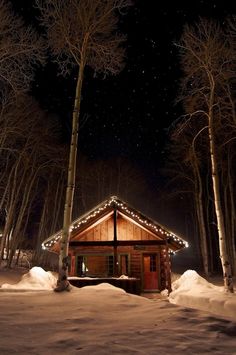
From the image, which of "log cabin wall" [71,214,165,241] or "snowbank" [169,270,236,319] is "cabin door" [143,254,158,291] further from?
"snowbank" [169,270,236,319]

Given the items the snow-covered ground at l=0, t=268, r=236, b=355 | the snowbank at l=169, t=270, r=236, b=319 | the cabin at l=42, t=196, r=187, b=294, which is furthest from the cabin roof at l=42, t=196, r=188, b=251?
the snow-covered ground at l=0, t=268, r=236, b=355

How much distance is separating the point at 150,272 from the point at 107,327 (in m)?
17.9

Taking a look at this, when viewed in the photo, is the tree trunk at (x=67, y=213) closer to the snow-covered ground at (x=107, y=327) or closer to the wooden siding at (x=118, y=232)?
the snow-covered ground at (x=107, y=327)

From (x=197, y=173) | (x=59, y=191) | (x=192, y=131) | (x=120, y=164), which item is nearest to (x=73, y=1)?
(x=192, y=131)

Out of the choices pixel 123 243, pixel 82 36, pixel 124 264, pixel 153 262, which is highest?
pixel 82 36

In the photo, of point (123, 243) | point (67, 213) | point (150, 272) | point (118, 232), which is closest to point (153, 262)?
point (150, 272)

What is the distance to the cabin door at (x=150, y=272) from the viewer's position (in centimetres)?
2259

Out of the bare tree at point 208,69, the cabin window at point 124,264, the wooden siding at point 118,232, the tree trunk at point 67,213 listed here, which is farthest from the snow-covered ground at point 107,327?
the cabin window at point 124,264

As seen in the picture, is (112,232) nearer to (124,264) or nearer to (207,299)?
(124,264)

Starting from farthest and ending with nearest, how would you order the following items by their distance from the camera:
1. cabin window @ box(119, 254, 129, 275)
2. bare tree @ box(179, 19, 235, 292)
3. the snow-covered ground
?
cabin window @ box(119, 254, 129, 275) < bare tree @ box(179, 19, 235, 292) < the snow-covered ground

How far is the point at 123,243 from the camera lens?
20.1 meters

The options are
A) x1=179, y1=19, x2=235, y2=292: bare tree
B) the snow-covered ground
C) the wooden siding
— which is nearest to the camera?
the snow-covered ground

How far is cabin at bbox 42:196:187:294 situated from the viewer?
20.5 m

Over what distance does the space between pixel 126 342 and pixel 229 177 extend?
25.0 m
